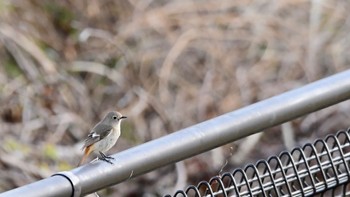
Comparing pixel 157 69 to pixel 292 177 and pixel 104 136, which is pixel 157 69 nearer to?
pixel 104 136

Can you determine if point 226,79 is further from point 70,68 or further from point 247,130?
point 247,130

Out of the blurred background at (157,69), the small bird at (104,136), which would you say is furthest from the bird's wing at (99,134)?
the blurred background at (157,69)

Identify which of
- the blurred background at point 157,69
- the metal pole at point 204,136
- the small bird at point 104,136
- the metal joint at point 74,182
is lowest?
the metal joint at point 74,182

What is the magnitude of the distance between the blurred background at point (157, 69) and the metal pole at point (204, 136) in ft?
10.5

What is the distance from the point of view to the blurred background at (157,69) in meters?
6.23

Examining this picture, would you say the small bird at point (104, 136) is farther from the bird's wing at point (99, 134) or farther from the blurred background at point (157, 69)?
the blurred background at point (157, 69)

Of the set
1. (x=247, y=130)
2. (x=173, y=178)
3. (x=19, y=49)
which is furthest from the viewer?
(x=19, y=49)

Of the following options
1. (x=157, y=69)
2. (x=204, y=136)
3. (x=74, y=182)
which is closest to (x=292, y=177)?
(x=204, y=136)

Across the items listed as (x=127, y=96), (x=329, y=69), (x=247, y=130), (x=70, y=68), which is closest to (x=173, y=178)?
(x=127, y=96)

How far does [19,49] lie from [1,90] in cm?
50

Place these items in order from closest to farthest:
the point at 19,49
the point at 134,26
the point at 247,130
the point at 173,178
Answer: the point at 247,130 < the point at 173,178 < the point at 19,49 < the point at 134,26

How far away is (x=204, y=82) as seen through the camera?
6836 millimetres

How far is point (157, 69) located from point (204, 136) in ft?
14.8

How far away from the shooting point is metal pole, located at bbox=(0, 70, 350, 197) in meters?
2.26
